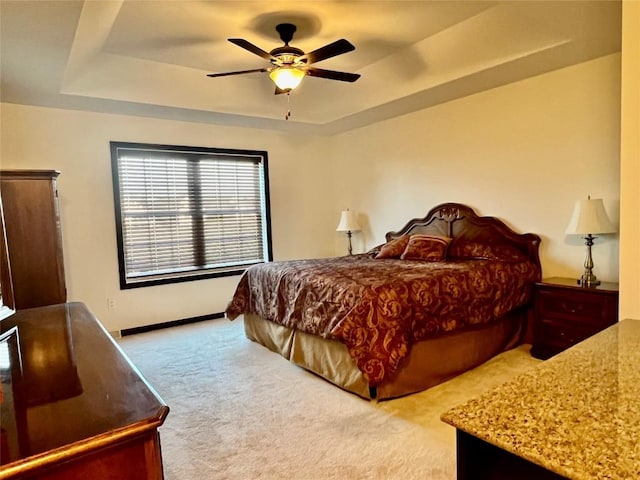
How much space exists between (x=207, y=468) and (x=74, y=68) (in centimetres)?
325

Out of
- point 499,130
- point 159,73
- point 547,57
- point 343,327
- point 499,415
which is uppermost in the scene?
point 159,73

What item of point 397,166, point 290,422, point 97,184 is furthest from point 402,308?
point 97,184

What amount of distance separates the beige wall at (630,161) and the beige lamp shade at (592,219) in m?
1.15

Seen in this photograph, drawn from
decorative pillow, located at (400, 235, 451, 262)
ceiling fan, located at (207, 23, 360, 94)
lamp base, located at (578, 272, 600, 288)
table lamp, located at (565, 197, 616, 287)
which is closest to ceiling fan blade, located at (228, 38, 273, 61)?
ceiling fan, located at (207, 23, 360, 94)

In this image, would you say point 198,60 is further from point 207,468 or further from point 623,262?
point 623,262

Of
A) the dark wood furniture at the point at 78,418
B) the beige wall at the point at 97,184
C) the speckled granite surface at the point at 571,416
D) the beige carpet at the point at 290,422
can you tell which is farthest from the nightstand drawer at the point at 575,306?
the beige wall at the point at 97,184

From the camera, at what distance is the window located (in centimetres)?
459

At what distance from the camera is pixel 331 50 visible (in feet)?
8.87

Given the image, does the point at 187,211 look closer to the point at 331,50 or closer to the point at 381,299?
the point at 331,50

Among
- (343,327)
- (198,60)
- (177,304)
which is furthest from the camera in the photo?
(177,304)

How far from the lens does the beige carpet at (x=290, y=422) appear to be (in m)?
2.05

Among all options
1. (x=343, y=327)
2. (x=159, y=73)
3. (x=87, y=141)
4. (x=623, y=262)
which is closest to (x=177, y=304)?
(x=87, y=141)

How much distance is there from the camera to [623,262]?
212 cm

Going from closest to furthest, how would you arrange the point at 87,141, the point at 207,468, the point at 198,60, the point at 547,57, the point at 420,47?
1. the point at 207,468
2. the point at 547,57
3. the point at 420,47
4. the point at 198,60
5. the point at 87,141
